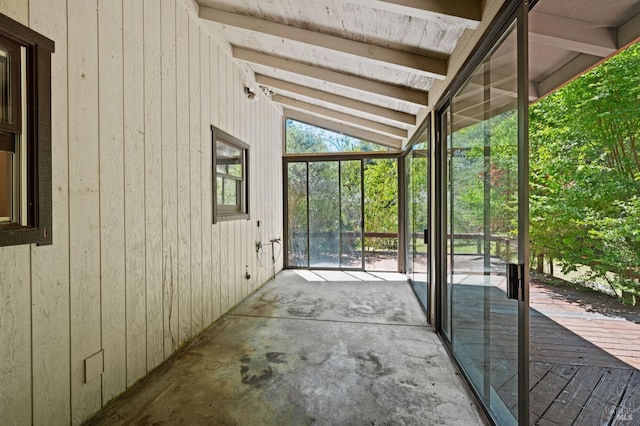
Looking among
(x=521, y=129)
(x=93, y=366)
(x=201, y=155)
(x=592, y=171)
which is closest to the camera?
(x=521, y=129)

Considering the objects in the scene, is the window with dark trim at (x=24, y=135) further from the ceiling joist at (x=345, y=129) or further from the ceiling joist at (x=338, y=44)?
the ceiling joist at (x=345, y=129)

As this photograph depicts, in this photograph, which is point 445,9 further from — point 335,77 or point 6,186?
point 6,186

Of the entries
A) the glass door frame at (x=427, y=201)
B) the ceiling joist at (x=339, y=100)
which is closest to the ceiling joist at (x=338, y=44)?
the glass door frame at (x=427, y=201)

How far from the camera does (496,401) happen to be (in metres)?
1.62

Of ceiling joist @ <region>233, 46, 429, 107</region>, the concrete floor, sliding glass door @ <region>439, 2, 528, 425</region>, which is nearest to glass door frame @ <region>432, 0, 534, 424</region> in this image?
sliding glass door @ <region>439, 2, 528, 425</region>

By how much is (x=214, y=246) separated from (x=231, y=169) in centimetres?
112

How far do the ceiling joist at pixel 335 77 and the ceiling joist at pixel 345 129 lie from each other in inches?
83.5

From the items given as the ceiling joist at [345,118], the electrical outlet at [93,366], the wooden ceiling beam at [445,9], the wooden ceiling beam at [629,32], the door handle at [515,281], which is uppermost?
the ceiling joist at [345,118]

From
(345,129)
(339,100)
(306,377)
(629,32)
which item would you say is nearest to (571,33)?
(629,32)

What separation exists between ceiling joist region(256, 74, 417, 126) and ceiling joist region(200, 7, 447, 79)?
1.44 meters

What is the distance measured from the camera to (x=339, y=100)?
4285 millimetres

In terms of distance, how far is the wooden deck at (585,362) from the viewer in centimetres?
180

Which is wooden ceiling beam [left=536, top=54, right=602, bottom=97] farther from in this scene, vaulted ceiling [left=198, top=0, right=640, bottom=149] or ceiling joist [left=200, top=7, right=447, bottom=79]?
ceiling joist [left=200, top=7, right=447, bottom=79]

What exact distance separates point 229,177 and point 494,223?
3080mm
